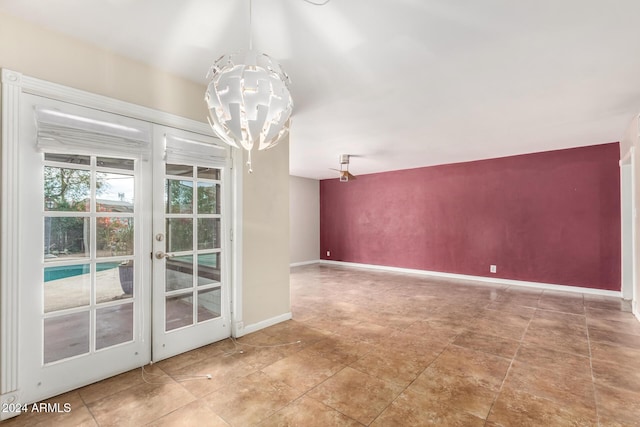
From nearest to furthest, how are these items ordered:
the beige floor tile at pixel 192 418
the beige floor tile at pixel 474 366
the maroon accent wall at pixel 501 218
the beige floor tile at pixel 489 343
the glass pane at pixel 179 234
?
the beige floor tile at pixel 192 418 < the beige floor tile at pixel 474 366 < the glass pane at pixel 179 234 < the beige floor tile at pixel 489 343 < the maroon accent wall at pixel 501 218

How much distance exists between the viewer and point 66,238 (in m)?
2.06

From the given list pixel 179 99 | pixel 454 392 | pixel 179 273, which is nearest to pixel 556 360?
pixel 454 392

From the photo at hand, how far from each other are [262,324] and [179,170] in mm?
1839

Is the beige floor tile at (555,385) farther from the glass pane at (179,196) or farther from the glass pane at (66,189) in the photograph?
the glass pane at (66,189)

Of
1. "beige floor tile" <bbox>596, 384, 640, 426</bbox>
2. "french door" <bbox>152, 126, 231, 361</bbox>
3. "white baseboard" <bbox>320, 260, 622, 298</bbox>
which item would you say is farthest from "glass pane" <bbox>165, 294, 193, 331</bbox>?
"white baseboard" <bbox>320, 260, 622, 298</bbox>

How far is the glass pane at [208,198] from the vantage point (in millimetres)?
2795

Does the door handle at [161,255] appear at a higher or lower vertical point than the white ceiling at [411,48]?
lower

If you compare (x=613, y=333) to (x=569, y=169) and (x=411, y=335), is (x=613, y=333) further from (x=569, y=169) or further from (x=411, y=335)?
(x=569, y=169)

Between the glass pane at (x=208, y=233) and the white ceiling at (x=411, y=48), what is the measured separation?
44.2 inches

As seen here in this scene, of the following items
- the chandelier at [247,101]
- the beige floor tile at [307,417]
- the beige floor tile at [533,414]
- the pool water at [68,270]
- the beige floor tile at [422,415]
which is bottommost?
the beige floor tile at [533,414]

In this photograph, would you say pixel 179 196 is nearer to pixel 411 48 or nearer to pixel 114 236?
pixel 114 236

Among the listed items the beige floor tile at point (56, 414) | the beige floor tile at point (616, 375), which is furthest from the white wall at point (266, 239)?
the beige floor tile at point (616, 375)

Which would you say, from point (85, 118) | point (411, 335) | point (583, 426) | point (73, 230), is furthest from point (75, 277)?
point (583, 426)

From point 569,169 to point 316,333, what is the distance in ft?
16.8
